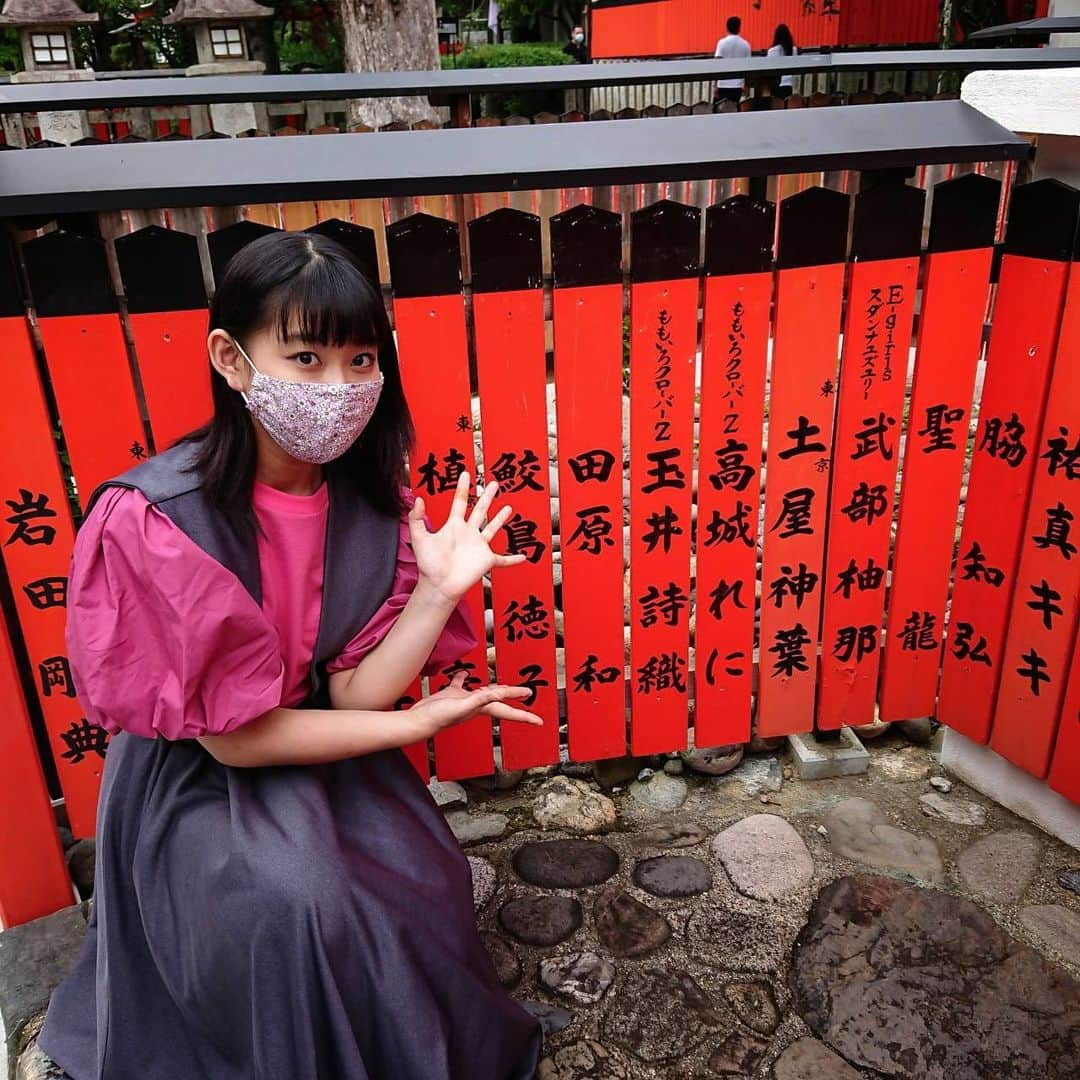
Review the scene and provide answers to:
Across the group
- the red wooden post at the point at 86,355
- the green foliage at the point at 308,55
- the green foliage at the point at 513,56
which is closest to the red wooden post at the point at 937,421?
the red wooden post at the point at 86,355

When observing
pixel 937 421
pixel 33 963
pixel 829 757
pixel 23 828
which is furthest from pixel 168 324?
pixel 829 757

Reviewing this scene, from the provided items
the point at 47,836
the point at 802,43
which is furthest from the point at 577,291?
the point at 802,43

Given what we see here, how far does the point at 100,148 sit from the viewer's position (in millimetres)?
2068

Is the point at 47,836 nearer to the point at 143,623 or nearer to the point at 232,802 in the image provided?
the point at 232,802

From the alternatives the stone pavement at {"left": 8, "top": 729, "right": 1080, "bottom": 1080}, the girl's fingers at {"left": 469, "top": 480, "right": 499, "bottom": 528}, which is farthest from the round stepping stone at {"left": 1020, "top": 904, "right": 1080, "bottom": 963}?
the girl's fingers at {"left": 469, "top": 480, "right": 499, "bottom": 528}

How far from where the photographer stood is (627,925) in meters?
2.58

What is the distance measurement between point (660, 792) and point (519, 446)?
127 cm

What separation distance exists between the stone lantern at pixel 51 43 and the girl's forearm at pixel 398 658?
12.3 m

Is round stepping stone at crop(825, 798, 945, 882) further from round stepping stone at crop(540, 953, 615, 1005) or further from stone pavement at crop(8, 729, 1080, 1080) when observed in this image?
round stepping stone at crop(540, 953, 615, 1005)

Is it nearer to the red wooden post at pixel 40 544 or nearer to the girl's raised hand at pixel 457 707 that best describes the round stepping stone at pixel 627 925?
the girl's raised hand at pixel 457 707

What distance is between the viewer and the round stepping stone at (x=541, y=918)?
2564 mm

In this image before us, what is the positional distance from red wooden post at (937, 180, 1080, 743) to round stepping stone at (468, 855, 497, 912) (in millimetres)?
1425

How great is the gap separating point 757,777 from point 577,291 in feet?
5.48

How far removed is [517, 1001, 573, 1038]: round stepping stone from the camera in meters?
2.30
